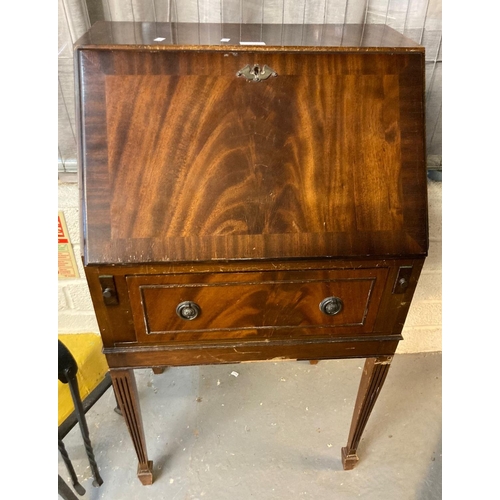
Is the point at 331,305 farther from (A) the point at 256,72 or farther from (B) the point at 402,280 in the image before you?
(A) the point at 256,72

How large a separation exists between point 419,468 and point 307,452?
0.38 m

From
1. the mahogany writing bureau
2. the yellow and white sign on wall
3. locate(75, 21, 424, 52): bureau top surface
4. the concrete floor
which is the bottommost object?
the concrete floor

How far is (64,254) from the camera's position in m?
1.58

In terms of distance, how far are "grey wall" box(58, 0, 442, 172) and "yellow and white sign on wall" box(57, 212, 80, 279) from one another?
1.50 feet

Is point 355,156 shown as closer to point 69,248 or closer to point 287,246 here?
point 287,246

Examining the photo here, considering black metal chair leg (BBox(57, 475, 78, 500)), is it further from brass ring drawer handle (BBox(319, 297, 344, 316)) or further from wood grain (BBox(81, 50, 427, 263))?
brass ring drawer handle (BBox(319, 297, 344, 316))

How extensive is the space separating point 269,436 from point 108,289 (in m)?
0.94

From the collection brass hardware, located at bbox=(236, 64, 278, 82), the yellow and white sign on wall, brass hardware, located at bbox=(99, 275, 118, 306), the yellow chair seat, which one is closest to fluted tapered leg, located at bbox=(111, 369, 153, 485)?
brass hardware, located at bbox=(99, 275, 118, 306)

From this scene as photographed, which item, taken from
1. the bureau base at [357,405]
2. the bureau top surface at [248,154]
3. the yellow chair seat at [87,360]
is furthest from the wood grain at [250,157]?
the yellow chair seat at [87,360]

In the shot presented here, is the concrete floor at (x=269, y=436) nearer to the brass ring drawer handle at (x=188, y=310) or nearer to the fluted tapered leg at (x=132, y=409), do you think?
the fluted tapered leg at (x=132, y=409)

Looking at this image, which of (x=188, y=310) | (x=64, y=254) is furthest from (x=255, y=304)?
(x=64, y=254)

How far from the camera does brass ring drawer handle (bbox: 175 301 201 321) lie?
98 cm

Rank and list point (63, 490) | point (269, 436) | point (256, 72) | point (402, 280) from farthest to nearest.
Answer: point (269, 436) → point (63, 490) → point (402, 280) → point (256, 72)

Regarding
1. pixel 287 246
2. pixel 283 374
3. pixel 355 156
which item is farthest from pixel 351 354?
pixel 283 374
